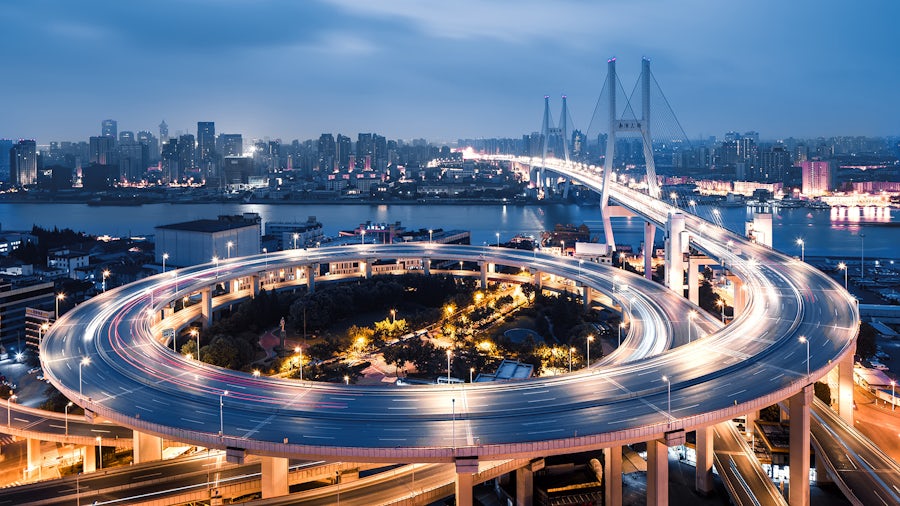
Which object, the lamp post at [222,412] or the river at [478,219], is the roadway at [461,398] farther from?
→ the river at [478,219]

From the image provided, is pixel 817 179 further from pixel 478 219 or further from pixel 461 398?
pixel 461 398

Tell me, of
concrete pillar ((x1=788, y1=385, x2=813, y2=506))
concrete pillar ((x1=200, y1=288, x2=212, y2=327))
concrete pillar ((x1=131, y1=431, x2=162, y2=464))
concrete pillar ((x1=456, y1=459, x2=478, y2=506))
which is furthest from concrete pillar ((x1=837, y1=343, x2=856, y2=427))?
concrete pillar ((x1=200, y1=288, x2=212, y2=327))

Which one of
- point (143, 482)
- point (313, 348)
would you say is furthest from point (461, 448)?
point (313, 348)

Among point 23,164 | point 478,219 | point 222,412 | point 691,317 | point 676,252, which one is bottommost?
point 222,412

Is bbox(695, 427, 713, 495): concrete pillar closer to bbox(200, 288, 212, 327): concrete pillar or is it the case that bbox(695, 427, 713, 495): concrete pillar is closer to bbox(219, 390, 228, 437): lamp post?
bbox(219, 390, 228, 437): lamp post

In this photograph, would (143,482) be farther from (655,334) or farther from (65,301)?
(65,301)

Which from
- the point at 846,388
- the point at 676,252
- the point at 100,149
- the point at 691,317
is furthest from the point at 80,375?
the point at 100,149

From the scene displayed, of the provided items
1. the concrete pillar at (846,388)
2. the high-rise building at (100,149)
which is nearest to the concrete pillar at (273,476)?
the concrete pillar at (846,388)
